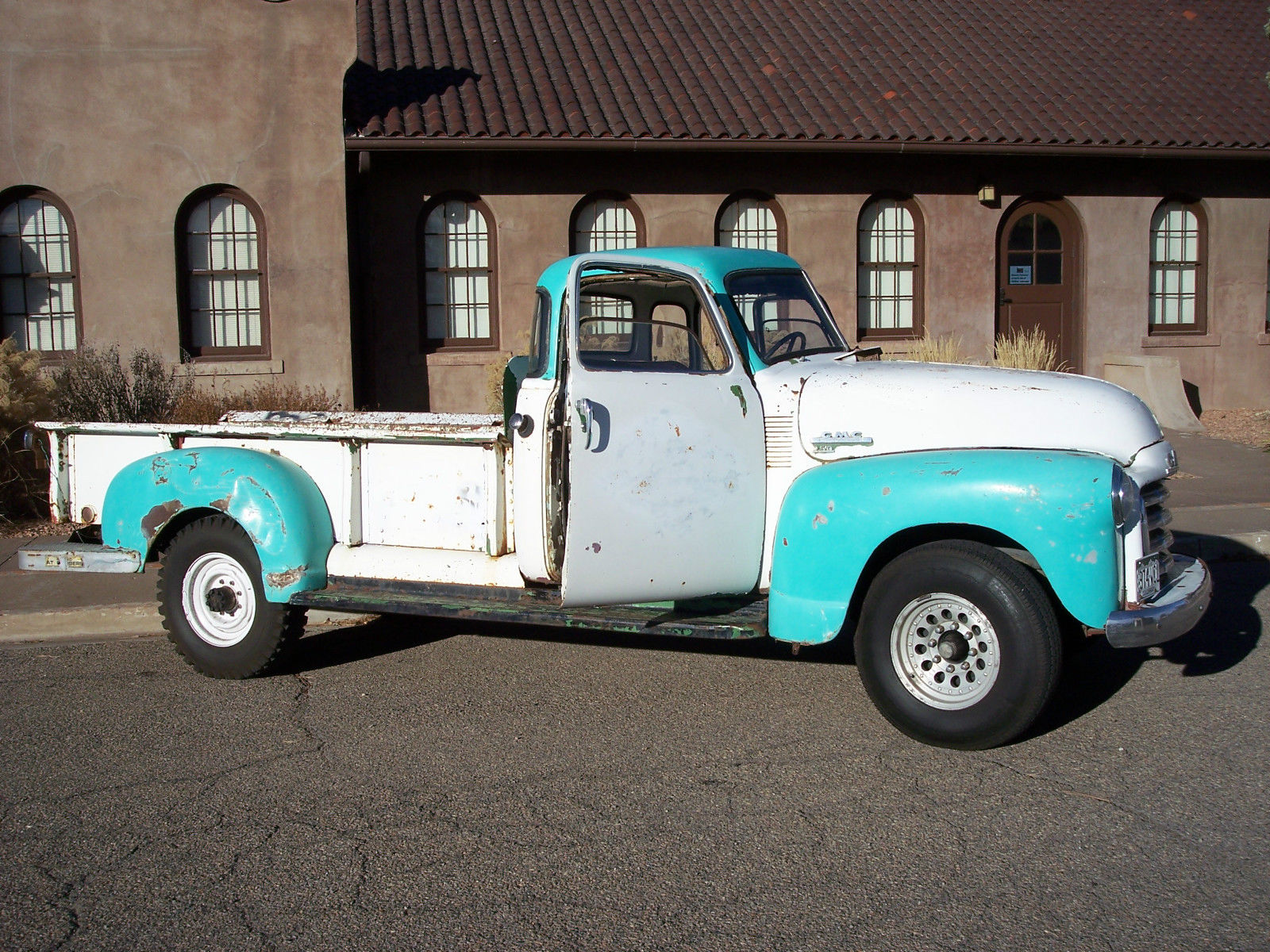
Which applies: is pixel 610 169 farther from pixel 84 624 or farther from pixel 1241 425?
pixel 84 624

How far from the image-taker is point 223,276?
13.6 m

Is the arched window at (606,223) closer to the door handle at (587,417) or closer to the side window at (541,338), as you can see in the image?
the side window at (541,338)

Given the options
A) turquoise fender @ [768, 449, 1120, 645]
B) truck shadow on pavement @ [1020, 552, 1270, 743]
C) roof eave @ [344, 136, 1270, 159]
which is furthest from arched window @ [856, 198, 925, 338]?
turquoise fender @ [768, 449, 1120, 645]

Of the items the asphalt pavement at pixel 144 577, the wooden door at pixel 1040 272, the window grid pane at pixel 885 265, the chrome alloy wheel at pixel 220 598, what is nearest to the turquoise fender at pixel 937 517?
the chrome alloy wheel at pixel 220 598

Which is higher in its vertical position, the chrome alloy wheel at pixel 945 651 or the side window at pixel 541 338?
the side window at pixel 541 338

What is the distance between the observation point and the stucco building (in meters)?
13.0

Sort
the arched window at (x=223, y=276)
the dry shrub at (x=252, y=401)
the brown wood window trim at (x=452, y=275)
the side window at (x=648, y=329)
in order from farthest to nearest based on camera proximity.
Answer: the brown wood window trim at (x=452, y=275) < the arched window at (x=223, y=276) < the dry shrub at (x=252, y=401) < the side window at (x=648, y=329)

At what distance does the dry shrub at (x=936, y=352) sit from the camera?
41.1 ft

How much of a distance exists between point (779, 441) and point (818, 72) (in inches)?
462

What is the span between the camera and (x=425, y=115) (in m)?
13.8

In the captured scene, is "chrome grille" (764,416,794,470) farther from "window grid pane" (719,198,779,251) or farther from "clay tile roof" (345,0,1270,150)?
"window grid pane" (719,198,779,251)

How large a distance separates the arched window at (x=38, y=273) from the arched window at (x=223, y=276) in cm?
121

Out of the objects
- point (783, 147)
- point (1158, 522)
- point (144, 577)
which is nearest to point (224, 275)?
point (144, 577)

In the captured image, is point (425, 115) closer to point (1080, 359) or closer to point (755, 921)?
point (1080, 359)
